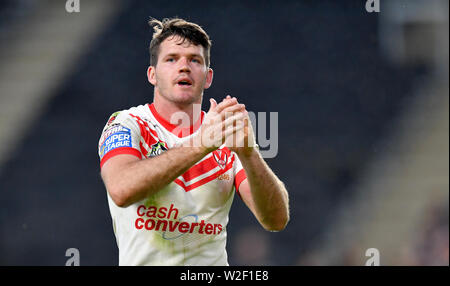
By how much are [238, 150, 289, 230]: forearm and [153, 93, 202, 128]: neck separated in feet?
2.18

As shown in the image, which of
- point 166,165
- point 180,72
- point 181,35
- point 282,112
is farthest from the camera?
point 282,112

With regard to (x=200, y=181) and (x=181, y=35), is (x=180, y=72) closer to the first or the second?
(x=181, y=35)

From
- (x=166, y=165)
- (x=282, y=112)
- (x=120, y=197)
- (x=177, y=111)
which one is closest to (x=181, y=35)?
(x=177, y=111)

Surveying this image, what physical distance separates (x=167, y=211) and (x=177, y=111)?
2.23ft

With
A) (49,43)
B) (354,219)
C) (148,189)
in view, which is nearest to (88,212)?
(49,43)

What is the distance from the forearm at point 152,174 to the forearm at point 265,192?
34 cm

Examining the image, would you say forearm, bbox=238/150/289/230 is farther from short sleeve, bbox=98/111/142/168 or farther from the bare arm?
short sleeve, bbox=98/111/142/168

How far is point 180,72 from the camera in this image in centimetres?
384

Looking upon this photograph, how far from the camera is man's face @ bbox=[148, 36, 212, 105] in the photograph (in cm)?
382

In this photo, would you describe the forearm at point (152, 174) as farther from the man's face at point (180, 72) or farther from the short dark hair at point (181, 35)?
the short dark hair at point (181, 35)

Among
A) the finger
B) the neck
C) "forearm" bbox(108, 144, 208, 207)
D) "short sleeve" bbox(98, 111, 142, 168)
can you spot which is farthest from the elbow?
the neck

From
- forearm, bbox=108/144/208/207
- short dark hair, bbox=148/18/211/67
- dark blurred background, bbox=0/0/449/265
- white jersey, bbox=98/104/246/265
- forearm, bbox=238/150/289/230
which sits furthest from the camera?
dark blurred background, bbox=0/0/449/265

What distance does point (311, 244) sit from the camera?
34.1 feet

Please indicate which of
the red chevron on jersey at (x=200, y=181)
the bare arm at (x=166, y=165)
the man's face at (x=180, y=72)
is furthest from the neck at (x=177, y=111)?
the bare arm at (x=166, y=165)
